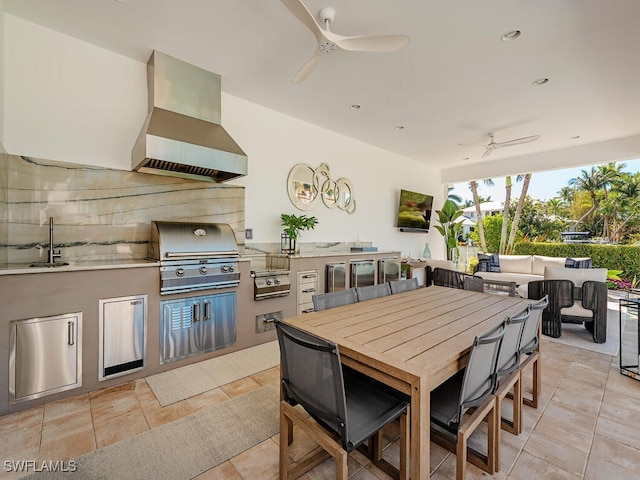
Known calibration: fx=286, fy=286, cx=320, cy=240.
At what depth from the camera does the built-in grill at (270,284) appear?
11.1ft

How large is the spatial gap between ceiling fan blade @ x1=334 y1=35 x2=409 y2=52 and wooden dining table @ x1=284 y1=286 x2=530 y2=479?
78.9 inches

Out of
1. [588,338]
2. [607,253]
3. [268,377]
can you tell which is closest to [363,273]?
[268,377]

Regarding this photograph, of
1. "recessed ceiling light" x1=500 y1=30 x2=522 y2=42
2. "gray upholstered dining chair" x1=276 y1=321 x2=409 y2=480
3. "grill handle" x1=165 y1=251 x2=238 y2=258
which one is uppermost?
"recessed ceiling light" x1=500 y1=30 x2=522 y2=42

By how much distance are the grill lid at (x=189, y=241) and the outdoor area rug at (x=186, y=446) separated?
1.41 metres

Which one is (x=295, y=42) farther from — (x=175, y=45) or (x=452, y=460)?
(x=452, y=460)

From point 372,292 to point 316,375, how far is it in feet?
4.67

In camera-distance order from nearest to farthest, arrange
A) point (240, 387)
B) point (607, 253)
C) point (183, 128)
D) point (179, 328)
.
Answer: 1. point (240, 387)
2. point (179, 328)
3. point (183, 128)
4. point (607, 253)

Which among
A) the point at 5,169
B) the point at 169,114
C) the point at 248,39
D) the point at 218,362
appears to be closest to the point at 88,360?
the point at 218,362

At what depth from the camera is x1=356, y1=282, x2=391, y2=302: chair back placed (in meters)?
2.51

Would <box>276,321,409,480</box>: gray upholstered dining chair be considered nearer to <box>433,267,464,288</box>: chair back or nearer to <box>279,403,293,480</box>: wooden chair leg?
<box>279,403,293,480</box>: wooden chair leg

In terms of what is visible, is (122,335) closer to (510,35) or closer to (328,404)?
(328,404)

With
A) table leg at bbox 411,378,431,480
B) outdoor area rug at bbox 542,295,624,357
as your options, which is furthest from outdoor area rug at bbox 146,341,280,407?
outdoor area rug at bbox 542,295,624,357

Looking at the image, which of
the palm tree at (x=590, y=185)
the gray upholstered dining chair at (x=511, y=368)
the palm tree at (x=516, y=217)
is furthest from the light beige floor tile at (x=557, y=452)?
the palm tree at (x=590, y=185)

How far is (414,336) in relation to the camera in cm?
161
